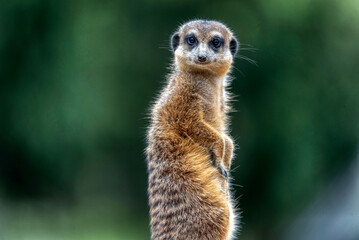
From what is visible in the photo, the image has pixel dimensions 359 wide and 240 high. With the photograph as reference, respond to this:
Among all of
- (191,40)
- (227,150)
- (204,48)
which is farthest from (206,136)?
(191,40)

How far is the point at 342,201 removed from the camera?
281 inches

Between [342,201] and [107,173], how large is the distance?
3.01 m

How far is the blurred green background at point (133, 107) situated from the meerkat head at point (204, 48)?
3.38m

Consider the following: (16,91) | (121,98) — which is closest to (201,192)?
(121,98)

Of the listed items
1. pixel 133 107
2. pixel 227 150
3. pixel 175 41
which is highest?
pixel 175 41

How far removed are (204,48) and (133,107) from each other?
474 cm

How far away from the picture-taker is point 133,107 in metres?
8.47

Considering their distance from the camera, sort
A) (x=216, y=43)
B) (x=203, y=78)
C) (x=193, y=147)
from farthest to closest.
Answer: (x=216, y=43) < (x=203, y=78) < (x=193, y=147)

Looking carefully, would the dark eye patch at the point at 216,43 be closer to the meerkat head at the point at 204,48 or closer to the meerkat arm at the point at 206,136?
the meerkat head at the point at 204,48

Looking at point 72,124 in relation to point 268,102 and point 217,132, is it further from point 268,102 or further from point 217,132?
point 217,132

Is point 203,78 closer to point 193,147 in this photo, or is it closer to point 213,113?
point 213,113

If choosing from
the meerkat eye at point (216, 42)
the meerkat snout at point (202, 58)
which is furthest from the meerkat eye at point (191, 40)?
the meerkat snout at point (202, 58)

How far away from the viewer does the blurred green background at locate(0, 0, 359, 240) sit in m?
7.71

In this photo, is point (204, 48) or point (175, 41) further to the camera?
point (175, 41)
